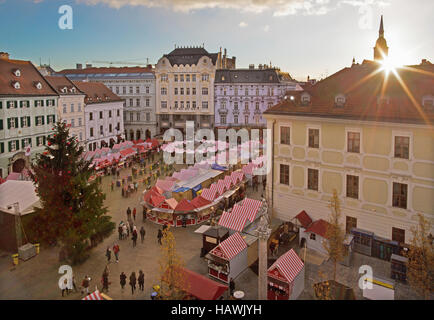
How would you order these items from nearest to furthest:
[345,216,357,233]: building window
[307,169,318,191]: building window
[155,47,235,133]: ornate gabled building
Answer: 1. [345,216,357,233]: building window
2. [307,169,318,191]: building window
3. [155,47,235,133]: ornate gabled building

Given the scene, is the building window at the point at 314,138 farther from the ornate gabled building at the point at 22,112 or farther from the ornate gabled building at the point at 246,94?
the ornate gabled building at the point at 246,94

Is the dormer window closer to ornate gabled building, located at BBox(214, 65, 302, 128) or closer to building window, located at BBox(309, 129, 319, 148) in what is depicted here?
building window, located at BBox(309, 129, 319, 148)

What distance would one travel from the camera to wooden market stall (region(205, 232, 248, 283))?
1738cm

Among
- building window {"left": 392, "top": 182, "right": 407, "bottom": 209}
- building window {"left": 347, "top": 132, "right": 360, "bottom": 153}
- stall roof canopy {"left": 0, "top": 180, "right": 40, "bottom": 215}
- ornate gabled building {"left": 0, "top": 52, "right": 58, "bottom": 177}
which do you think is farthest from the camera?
ornate gabled building {"left": 0, "top": 52, "right": 58, "bottom": 177}

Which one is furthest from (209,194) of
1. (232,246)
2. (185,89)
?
(185,89)

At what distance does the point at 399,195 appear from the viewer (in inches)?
747

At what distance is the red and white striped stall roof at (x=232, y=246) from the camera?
1750 cm

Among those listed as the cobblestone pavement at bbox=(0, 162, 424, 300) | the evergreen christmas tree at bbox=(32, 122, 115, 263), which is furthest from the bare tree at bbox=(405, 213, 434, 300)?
the evergreen christmas tree at bbox=(32, 122, 115, 263)

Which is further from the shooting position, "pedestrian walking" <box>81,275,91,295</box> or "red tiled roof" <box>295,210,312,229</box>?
"red tiled roof" <box>295,210,312,229</box>

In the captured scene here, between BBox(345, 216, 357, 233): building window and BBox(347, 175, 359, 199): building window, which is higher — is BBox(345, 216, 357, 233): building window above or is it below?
below

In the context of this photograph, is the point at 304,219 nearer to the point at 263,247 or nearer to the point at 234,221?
the point at 234,221

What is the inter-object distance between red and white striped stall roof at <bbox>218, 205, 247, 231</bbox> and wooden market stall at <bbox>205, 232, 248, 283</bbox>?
2.14 m
